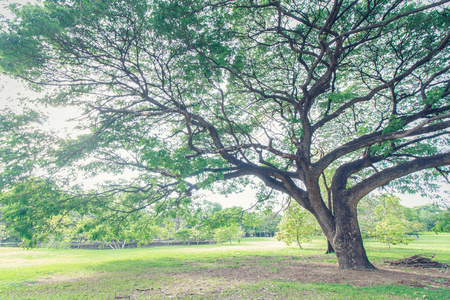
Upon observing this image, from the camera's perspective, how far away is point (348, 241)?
7.29 m

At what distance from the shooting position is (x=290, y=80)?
31.4 ft

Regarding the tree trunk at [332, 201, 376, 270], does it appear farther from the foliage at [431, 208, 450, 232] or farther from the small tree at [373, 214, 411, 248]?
the small tree at [373, 214, 411, 248]

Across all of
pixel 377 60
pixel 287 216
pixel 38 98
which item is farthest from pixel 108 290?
pixel 287 216

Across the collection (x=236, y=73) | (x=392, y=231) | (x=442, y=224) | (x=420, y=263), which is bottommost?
(x=420, y=263)

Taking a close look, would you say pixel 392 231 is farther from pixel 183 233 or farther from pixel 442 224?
pixel 183 233

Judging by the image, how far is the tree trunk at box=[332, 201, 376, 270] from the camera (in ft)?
23.4

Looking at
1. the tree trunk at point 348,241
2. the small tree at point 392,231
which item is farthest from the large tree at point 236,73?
the small tree at point 392,231

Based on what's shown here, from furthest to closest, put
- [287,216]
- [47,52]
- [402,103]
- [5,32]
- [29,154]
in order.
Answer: [287,216]
[402,103]
[29,154]
[47,52]
[5,32]

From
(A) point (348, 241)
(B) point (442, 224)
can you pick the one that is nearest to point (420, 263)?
(B) point (442, 224)

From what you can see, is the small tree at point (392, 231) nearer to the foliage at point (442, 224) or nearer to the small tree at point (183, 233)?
the foliage at point (442, 224)

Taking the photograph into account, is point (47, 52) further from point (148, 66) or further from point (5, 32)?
point (148, 66)

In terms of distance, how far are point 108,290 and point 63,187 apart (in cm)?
436

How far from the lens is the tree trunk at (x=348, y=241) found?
7133 mm

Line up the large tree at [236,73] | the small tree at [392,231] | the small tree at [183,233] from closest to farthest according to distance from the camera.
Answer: the large tree at [236,73] < the small tree at [183,233] < the small tree at [392,231]
